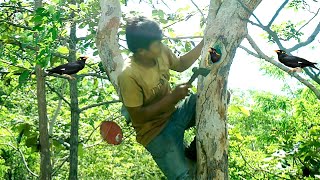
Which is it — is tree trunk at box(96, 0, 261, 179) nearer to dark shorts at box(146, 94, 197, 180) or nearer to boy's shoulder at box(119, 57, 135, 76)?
dark shorts at box(146, 94, 197, 180)

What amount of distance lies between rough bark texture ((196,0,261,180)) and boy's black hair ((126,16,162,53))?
32 cm

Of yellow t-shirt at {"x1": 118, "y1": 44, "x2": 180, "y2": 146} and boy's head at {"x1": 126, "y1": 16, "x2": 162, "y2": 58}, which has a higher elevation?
boy's head at {"x1": 126, "y1": 16, "x2": 162, "y2": 58}

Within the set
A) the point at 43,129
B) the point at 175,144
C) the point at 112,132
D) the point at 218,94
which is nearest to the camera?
the point at 218,94

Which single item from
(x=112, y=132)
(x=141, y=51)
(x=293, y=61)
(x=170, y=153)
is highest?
(x=141, y=51)

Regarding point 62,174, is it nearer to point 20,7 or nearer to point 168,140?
point 20,7

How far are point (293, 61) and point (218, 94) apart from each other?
1.62ft

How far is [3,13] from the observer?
520cm

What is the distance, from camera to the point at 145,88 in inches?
103

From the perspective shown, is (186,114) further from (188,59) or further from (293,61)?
(293,61)

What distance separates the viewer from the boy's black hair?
2.58m

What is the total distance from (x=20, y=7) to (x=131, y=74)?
289 cm

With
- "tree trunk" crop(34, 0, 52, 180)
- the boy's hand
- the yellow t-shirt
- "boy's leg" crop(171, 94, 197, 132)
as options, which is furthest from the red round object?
"tree trunk" crop(34, 0, 52, 180)

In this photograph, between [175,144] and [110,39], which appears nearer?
[175,144]

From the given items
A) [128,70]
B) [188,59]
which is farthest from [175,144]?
[188,59]
